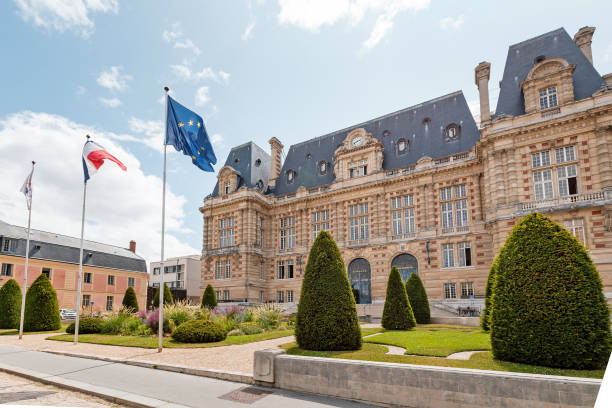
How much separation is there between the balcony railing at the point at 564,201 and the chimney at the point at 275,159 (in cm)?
2663

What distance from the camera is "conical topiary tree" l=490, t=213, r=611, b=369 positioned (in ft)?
23.3

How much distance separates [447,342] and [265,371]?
274 inches

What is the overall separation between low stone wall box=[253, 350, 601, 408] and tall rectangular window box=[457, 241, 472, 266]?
23.7m

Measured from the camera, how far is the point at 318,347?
33.0 ft

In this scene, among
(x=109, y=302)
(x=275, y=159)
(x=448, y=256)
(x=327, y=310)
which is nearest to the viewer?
(x=327, y=310)

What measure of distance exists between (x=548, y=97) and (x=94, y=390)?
30.0 meters

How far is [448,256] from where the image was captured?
29672 millimetres

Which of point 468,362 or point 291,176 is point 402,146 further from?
point 468,362

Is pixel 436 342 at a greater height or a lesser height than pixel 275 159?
lesser

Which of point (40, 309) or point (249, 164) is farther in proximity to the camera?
point (249, 164)

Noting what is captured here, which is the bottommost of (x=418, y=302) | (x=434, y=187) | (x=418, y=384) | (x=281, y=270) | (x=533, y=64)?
(x=418, y=384)

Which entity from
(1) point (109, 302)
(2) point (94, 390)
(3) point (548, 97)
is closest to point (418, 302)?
(3) point (548, 97)

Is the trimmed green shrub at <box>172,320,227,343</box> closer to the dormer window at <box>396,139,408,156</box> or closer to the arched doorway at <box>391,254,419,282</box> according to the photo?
the arched doorway at <box>391,254,419,282</box>

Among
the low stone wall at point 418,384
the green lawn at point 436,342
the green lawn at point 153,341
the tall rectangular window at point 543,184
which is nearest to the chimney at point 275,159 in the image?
the tall rectangular window at point 543,184
